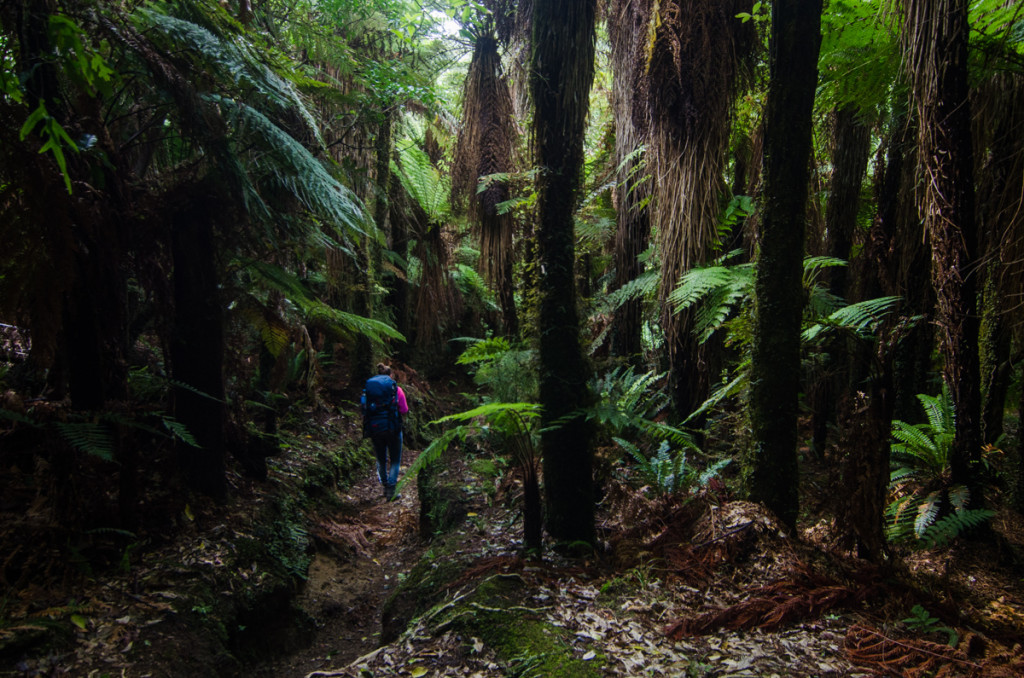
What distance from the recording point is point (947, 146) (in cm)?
262

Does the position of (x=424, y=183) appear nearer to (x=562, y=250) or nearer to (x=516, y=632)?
(x=562, y=250)

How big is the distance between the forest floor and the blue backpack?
7.52ft

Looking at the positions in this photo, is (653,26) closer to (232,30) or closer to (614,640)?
(232,30)

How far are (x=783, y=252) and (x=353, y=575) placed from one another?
4227mm

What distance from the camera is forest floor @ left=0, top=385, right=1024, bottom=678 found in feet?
7.04

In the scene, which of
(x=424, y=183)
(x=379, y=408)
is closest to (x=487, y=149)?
(x=424, y=183)

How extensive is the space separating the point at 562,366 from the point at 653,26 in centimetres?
307

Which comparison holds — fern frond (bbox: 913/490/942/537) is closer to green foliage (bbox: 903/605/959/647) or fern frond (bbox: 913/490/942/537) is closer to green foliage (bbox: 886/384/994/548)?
green foliage (bbox: 886/384/994/548)

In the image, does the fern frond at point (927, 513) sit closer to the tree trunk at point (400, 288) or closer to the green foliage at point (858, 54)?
the green foliage at point (858, 54)

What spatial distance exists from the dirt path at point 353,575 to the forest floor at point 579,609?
23 mm

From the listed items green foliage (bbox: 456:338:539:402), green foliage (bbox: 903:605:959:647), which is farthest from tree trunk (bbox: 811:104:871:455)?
green foliage (bbox: 903:605:959:647)

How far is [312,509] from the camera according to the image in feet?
16.8

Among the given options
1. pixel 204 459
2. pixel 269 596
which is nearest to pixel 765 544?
pixel 269 596

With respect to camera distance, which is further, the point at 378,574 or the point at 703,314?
the point at 378,574
